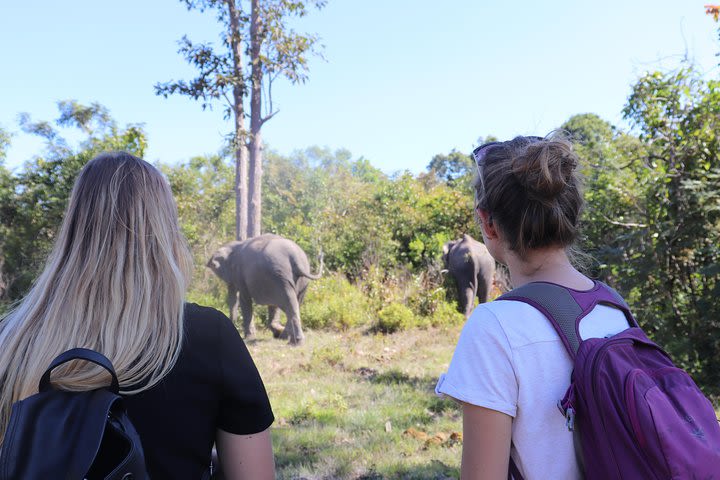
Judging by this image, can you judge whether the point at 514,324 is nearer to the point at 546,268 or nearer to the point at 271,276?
the point at 546,268

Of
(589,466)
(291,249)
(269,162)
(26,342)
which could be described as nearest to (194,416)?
(26,342)

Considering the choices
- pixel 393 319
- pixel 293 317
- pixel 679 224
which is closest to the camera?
pixel 679 224

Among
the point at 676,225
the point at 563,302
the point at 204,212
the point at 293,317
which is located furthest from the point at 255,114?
the point at 563,302

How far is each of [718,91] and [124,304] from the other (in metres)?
6.16

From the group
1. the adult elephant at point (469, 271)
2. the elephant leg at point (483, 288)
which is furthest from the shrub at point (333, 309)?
the elephant leg at point (483, 288)

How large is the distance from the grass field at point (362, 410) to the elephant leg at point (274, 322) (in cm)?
114

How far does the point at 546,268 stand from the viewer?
62.1 inches

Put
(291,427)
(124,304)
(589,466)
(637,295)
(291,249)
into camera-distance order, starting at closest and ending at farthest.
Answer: (589,466)
(124,304)
(291,427)
(637,295)
(291,249)

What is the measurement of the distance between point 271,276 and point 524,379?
30.0 ft

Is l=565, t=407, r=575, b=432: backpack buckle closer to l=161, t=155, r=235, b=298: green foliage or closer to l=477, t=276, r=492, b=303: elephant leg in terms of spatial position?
l=161, t=155, r=235, b=298: green foliage

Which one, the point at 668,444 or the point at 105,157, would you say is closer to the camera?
the point at 668,444

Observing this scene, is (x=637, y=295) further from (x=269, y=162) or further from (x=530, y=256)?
(x=269, y=162)

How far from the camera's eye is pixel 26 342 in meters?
1.37

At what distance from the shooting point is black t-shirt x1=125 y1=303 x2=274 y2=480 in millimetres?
1451
